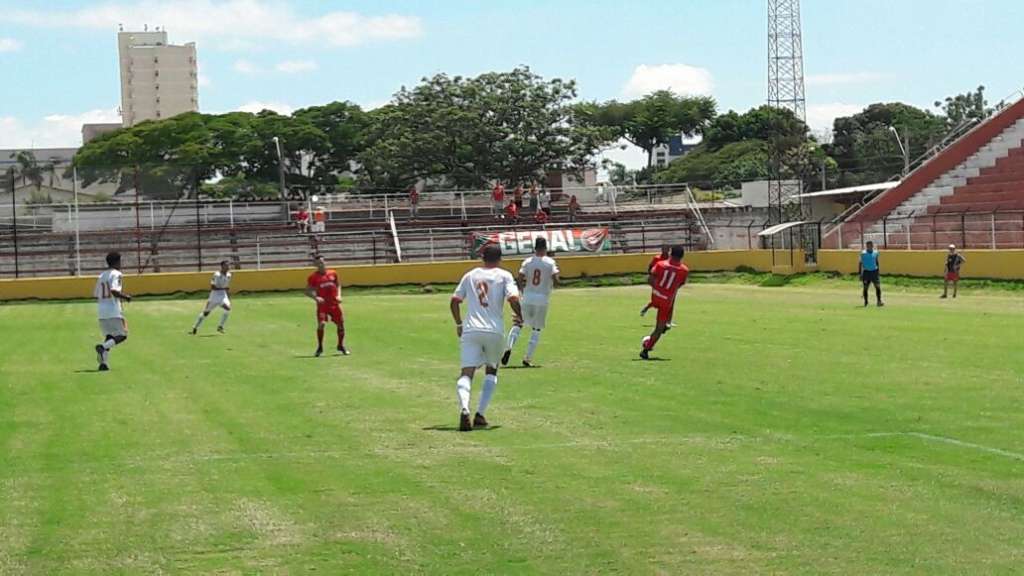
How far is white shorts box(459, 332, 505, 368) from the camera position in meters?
13.8

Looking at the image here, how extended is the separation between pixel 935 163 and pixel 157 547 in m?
52.9

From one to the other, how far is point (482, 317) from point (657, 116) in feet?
378

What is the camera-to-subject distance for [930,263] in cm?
4572

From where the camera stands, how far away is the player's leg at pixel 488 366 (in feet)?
45.5

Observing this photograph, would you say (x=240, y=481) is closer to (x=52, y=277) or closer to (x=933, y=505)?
(x=933, y=505)

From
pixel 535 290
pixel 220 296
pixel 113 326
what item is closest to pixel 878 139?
pixel 220 296

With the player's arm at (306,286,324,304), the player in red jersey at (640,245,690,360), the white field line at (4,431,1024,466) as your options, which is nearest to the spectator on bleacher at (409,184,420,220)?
the player's arm at (306,286,324,304)

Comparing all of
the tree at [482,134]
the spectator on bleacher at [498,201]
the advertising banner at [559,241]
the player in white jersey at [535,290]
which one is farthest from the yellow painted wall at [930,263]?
the tree at [482,134]

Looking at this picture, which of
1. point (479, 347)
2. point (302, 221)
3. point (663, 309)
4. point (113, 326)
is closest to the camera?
point (479, 347)

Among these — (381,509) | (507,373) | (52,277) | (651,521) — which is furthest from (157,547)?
(52,277)

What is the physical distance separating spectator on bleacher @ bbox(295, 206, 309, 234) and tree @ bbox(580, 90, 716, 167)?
6559 cm

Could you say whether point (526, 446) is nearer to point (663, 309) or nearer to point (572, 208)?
point (663, 309)

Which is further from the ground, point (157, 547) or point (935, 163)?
point (935, 163)

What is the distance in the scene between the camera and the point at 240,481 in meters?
11.2
